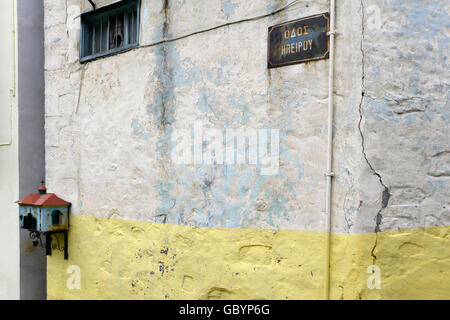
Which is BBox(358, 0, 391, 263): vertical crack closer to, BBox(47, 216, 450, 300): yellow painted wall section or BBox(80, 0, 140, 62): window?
BBox(47, 216, 450, 300): yellow painted wall section

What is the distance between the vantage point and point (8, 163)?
5961 mm

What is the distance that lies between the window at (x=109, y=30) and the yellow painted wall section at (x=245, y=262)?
6.40ft

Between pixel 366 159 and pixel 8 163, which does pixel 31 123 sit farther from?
pixel 366 159

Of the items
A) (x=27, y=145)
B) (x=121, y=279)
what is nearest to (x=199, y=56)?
(x=121, y=279)

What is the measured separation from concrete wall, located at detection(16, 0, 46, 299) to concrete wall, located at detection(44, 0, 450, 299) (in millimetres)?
1582

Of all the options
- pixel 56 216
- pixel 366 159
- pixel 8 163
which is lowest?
pixel 56 216

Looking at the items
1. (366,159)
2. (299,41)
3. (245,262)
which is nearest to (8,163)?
(245,262)

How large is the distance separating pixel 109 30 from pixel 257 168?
264 cm

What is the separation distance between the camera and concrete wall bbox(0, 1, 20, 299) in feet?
19.2

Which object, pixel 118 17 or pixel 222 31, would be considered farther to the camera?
pixel 118 17

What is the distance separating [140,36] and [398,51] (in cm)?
256

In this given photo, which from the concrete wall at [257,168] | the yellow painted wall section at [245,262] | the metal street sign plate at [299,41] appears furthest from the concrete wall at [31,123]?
the metal street sign plate at [299,41]
